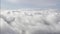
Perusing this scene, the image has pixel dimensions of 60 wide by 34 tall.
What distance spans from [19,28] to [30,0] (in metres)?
0.83

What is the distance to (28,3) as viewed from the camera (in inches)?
150

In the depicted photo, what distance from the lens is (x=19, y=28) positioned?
376 cm

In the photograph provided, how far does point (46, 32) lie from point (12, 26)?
950mm

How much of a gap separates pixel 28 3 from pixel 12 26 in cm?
77

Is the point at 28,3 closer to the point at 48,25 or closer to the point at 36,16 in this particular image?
the point at 36,16

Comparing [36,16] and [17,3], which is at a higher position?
[17,3]

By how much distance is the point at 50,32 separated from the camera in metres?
3.76

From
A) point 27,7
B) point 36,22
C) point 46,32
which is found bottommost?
point 46,32

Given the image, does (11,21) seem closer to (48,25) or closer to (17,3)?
(17,3)

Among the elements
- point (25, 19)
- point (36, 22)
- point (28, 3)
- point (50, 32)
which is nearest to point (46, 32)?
point (50, 32)

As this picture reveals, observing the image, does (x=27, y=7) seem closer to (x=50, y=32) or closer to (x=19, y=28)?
(x=19, y=28)

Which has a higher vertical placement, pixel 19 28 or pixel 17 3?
pixel 17 3

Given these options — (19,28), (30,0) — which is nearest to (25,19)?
(19,28)

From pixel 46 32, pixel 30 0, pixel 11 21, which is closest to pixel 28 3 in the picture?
pixel 30 0
